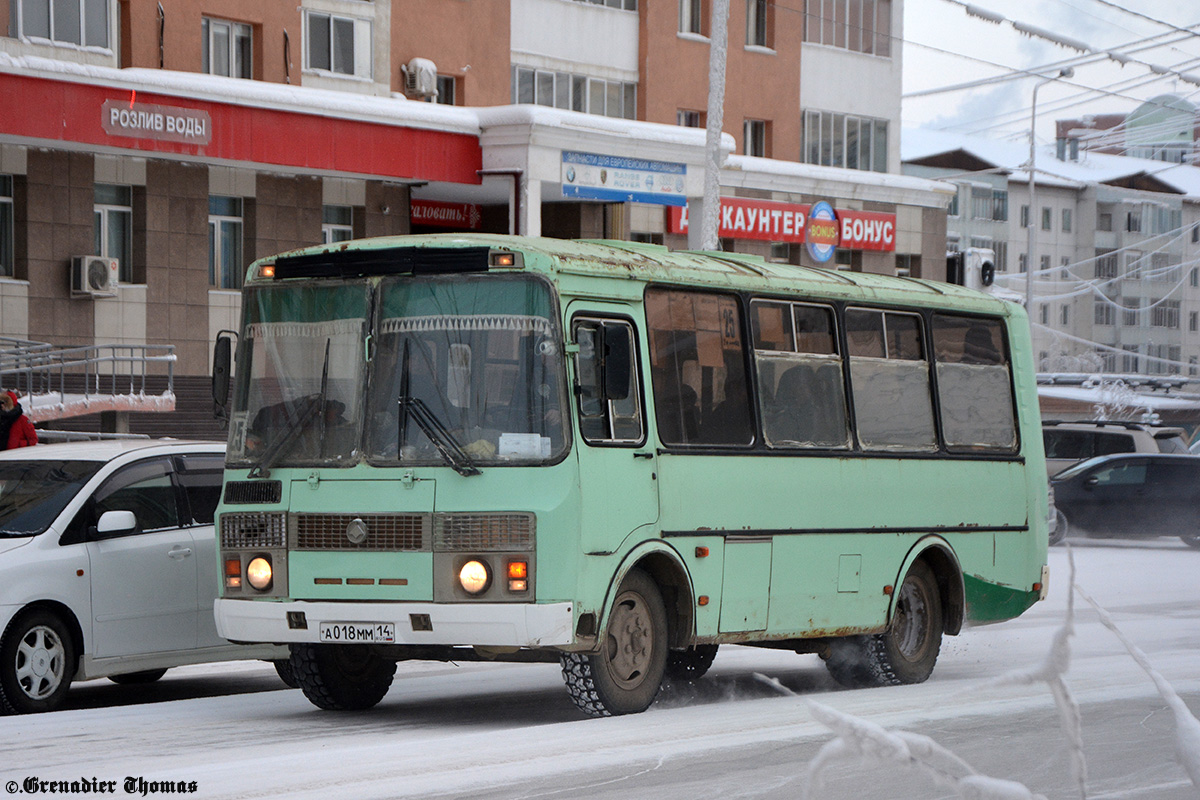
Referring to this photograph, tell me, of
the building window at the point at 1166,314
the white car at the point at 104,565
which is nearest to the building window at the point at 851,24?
the white car at the point at 104,565

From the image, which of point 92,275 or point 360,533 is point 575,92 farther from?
point 360,533

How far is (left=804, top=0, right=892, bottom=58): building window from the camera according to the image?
4356 centimetres

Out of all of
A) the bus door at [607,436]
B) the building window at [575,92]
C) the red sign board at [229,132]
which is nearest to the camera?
the bus door at [607,436]

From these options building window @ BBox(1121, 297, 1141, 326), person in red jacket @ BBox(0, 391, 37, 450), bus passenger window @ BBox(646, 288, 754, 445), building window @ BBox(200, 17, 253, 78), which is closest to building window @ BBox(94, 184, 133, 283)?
building window @ BBox(200, 17, 253, 78)

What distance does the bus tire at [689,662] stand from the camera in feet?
37.3

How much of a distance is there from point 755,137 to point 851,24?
486cm

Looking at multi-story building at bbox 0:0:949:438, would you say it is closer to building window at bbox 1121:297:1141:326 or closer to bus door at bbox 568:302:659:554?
bus door at bbox 568:302:659:554

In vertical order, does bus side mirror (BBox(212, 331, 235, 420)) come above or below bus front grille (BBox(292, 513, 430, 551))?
above

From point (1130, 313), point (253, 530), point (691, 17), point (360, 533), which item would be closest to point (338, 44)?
point (691, 17)

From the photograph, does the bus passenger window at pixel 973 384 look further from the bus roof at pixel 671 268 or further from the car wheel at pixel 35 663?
the car wheel at pixel 35 663

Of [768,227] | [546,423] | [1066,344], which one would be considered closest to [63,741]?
[546,423]

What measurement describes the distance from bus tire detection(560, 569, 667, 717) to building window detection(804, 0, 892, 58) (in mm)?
35700

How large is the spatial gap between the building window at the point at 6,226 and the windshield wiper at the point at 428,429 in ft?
66.4

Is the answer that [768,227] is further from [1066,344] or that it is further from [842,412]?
[1066,344]
